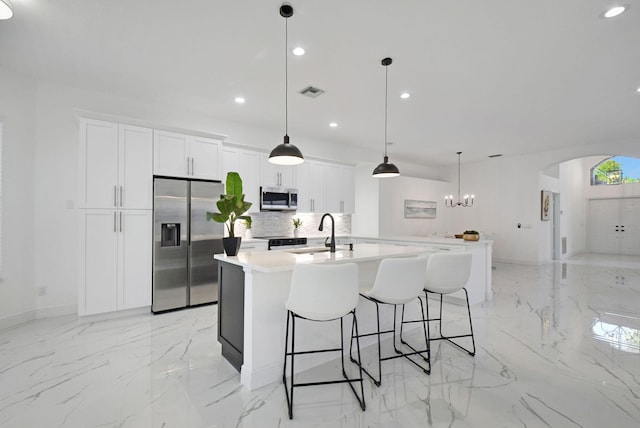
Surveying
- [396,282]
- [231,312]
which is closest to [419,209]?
[396,282]

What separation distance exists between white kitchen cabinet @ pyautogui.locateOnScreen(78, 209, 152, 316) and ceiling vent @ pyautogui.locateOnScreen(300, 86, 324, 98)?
2482 mm

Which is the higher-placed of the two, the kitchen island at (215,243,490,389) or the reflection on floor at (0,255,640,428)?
the kitchen island at (215,243,490,389)

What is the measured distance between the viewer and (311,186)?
19.1 feet

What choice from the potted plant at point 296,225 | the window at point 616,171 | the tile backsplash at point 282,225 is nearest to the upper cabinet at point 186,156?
the tile backsplash at point 282,225

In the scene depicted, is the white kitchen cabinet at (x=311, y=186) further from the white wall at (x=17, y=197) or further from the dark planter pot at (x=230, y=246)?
the white wall at (x=17, y=197)

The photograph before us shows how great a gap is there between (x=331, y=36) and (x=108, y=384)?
10.7 ft

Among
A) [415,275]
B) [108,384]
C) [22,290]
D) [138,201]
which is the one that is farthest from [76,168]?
[415,275]

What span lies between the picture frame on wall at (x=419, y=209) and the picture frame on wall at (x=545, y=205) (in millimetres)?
2503

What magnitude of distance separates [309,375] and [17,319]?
3.54 metres

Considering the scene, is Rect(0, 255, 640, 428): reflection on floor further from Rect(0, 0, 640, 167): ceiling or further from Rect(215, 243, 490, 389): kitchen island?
Rect(0, 0, 640, 167): ceiling

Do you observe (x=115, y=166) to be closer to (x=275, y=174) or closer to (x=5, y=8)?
(x=5, y=8)

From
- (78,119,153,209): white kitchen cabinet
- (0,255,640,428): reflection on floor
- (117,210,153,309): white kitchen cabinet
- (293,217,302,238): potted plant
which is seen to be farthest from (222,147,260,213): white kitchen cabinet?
(0,255,640,428): reflection on floor

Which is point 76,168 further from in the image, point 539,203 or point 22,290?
point 539,203

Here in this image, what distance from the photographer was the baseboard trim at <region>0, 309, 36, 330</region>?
336cm
